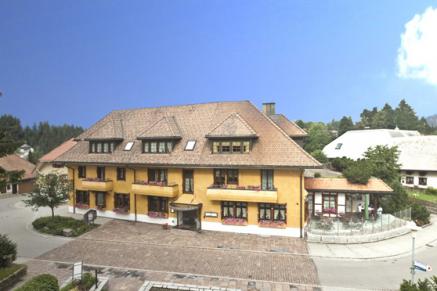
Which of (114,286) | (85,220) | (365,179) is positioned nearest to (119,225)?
(85,220)

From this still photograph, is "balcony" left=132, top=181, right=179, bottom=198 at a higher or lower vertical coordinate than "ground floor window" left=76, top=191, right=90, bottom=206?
higher

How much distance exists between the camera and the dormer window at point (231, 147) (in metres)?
24.7

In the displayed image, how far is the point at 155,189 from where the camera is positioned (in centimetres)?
2598

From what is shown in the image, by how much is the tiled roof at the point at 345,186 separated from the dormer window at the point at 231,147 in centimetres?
713

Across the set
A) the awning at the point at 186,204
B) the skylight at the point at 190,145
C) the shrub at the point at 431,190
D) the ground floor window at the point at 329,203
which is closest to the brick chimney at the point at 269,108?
the skylight at the point at 190,145

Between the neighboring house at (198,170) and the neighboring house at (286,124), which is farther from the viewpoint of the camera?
the neighboring house at (286,124)

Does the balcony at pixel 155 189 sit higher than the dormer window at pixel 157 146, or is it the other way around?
the dormer window at pixel 157 146

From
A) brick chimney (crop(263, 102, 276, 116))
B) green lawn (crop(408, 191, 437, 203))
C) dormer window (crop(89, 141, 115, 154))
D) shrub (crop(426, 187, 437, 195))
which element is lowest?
green lawn (crop(408, 191, 437, 203))

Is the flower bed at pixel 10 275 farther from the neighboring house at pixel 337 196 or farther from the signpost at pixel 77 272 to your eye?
the neighboring house at pixel 337 196

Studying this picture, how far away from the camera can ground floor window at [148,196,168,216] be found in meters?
27.2

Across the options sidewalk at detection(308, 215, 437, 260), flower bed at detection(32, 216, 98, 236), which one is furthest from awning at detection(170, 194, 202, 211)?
sidewalk at detection(308, 215, 437, 260)

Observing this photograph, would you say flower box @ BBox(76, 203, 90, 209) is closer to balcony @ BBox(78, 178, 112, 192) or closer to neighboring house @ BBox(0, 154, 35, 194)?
balcony @ BBox(78, 178, 112, 192)

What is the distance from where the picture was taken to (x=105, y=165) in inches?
1145

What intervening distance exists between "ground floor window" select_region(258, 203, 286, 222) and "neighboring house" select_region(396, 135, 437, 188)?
30105mm
